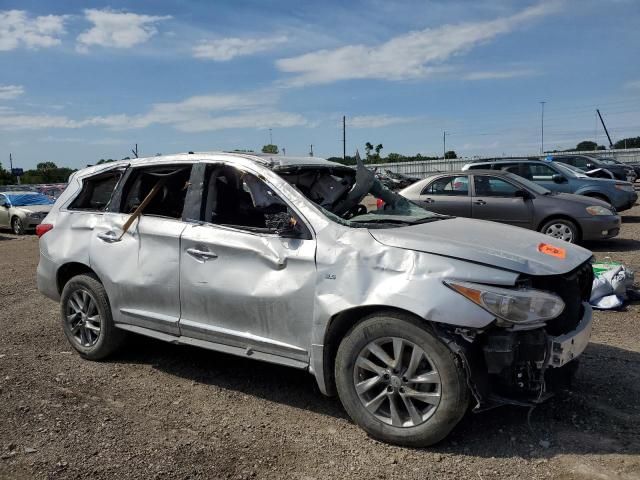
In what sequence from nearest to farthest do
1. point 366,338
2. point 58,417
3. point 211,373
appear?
1. point 366,338
2. point 58,417
3. point 211,373

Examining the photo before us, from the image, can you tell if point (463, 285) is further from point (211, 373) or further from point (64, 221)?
point (64, 221)

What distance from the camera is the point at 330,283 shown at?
12.3 ft

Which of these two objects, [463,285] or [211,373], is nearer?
[463,285]

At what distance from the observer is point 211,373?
4988 mm

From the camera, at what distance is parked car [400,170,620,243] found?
421 inches

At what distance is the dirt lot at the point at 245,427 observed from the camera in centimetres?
341

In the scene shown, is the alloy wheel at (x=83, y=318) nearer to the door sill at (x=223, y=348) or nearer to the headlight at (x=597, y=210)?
the door sill at (x=223, y=348)

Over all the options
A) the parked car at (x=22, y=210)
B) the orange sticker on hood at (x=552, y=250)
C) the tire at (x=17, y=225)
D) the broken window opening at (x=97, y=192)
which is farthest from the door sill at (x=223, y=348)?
the tire at (x=17, y=225)

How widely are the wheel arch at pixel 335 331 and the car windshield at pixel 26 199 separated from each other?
19.4 meters

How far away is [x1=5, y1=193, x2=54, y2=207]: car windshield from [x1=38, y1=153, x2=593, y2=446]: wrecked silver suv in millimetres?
16922

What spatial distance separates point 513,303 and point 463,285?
0.95 ft

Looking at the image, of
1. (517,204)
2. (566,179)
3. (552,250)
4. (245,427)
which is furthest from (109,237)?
(566,179)

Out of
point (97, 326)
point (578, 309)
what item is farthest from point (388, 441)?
point (97, 326)

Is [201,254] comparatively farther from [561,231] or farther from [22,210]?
[22,210]
